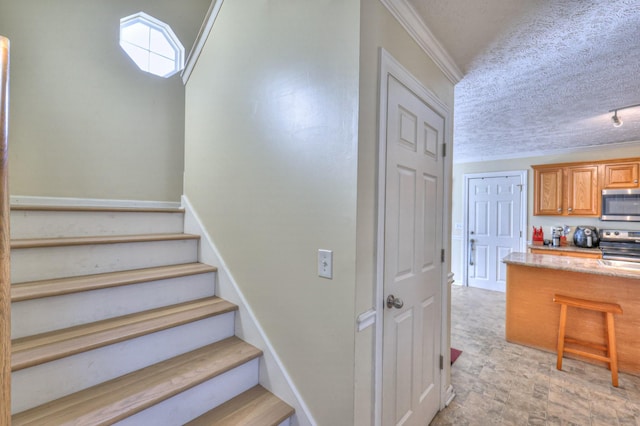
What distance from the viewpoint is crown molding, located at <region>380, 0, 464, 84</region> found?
1374mm

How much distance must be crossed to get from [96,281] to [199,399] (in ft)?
2.69

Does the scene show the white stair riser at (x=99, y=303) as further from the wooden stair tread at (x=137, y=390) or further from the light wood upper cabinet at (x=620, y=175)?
the light wood upper cabinet at (x=620, y=175)

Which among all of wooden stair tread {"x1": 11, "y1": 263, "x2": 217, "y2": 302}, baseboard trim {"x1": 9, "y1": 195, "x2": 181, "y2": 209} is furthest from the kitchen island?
baseboard trim {"x1": 9, "y1": 195, "x2": 181, "y2": 209}

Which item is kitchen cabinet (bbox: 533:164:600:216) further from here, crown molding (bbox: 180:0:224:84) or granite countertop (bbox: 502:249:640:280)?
crown molding (bbox: 180:0:224:84)

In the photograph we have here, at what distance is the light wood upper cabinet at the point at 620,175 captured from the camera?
12.4 feet

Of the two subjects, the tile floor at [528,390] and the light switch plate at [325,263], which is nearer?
the light switch plate at [325,263]

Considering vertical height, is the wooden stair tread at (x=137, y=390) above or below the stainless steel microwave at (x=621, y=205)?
below

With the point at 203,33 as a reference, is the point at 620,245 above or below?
below

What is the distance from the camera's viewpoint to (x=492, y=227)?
196 inches

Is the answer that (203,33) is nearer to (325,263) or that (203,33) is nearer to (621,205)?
(325,263)

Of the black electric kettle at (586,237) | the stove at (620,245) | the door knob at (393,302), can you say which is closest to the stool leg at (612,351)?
the stove at (620,245)

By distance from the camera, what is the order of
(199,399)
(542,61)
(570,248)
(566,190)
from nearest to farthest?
(199,399), (542,61), (570,248), (566,190)

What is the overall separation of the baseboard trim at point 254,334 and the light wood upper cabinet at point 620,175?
5.11 meters

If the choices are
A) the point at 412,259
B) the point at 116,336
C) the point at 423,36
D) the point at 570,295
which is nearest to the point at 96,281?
the point at 116,336
